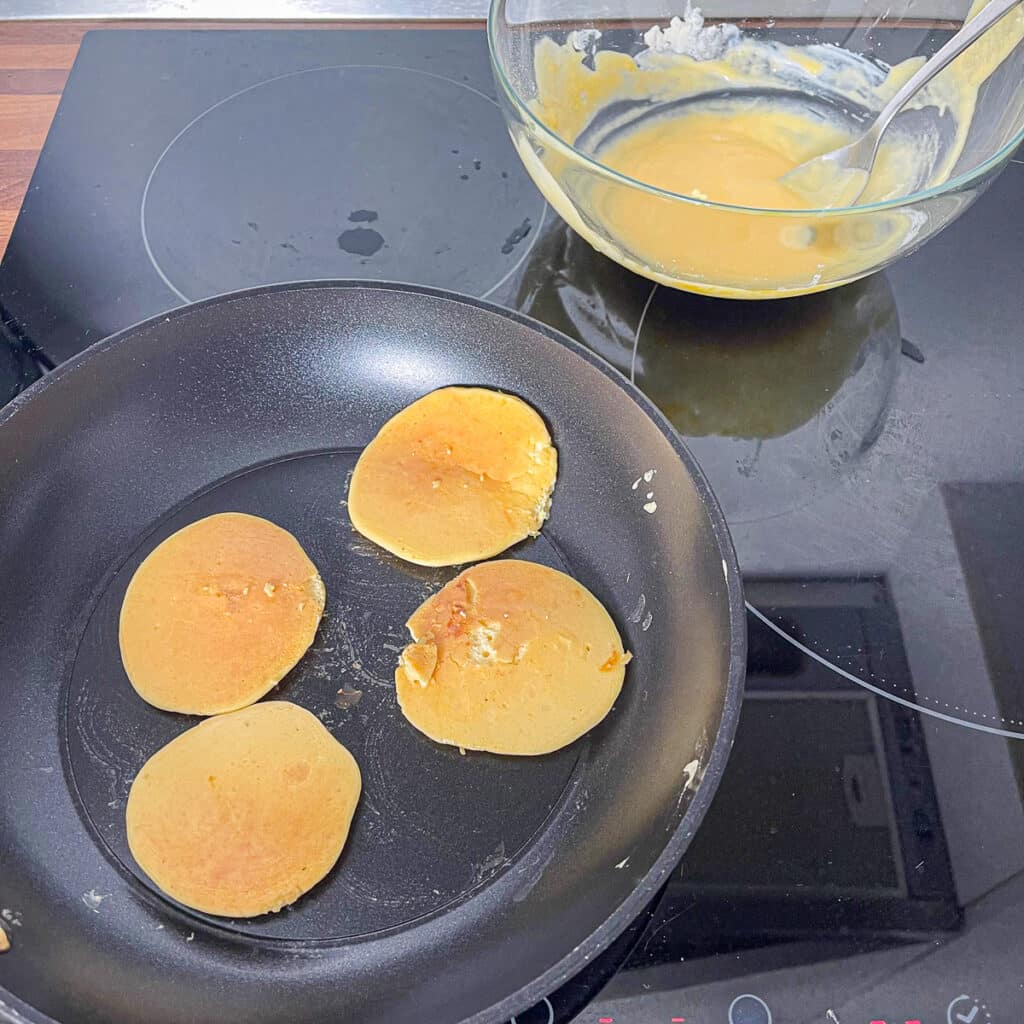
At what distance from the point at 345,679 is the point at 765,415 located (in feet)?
1.64

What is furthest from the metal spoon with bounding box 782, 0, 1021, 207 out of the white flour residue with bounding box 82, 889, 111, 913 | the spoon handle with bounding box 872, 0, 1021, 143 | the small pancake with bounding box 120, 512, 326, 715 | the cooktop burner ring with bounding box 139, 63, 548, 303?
the white flour residue with bounding box 82, 889, 111, 913

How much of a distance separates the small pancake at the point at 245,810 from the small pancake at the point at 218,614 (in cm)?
3

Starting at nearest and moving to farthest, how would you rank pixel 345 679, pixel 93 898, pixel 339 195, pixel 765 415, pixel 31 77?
pixel 93 898 < pixel 345 679 < pixel 765 415 < pixel 339 195 < pixel 31 77

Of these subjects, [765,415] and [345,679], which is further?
[765,415]

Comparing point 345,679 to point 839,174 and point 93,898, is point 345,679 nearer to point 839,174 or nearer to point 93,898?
point 93,898

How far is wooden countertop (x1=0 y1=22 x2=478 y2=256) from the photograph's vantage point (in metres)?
1.16

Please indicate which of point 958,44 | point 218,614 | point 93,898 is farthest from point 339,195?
point 93,898

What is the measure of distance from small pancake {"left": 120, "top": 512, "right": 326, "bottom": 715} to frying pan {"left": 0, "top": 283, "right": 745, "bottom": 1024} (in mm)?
19

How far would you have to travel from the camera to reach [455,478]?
0.90m

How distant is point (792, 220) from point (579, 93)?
18.0 inches

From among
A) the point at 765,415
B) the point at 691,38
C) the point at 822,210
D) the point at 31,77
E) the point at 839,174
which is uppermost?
the point at 691,38

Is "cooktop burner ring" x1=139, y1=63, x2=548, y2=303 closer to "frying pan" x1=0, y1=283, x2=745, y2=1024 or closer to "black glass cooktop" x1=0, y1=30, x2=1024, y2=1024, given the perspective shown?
"black glass cooktop" x1=0, y1=30, x2=1024, y2=1024

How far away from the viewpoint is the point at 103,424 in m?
0.90

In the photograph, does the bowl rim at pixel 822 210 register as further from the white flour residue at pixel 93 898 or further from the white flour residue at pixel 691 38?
the white flour residue at pixel 93 898
